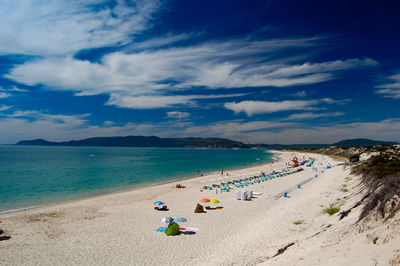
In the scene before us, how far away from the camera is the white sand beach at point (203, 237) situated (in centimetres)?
679

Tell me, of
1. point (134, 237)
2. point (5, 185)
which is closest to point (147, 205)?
point (134, 237)

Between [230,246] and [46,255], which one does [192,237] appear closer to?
[230,246]

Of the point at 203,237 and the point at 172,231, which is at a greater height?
the point at 172,231

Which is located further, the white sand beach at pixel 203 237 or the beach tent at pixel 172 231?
the beach tent at pixel 172 231

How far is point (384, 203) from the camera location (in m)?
7.88

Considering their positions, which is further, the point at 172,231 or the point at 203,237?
the point at 172,231

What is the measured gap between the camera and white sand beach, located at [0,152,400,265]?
6.79 meters

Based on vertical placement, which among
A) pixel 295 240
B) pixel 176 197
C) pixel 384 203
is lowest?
pixel 176 197

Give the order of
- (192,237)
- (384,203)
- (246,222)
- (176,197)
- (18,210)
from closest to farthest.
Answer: (384,203) → (192,237) → (246,222) → (18,210) → (176,197)

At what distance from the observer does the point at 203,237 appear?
39.8ft

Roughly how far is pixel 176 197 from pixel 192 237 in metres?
11.3

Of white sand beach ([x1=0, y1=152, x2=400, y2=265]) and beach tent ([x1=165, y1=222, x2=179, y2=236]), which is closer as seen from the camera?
white sand beach ([x1=0, y1=152, x2=400, y2=265])

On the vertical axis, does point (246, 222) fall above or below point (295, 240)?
below

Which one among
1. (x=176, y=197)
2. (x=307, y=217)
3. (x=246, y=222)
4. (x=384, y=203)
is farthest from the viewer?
(x=176, y=197)
